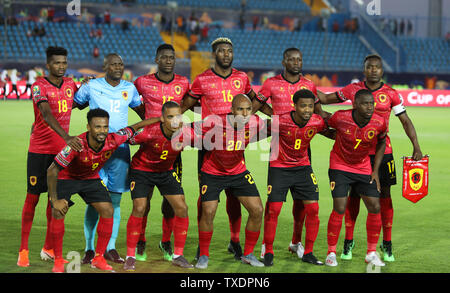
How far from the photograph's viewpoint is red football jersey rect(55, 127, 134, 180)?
6152 millimetres

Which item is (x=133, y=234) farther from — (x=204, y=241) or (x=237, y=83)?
(x=237, y=83)

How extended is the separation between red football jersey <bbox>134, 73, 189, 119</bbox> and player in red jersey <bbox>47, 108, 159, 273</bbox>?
48 centimetres

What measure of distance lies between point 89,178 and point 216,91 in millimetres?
1697

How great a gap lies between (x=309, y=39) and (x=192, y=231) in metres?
38.6

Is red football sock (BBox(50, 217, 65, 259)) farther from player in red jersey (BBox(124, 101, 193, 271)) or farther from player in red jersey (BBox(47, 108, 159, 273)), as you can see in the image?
player in red jersey (BBox(124, 101, 193, 271))

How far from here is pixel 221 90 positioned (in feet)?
22.8

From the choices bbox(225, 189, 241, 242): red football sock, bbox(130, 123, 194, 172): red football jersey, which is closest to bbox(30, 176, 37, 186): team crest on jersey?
bbox(130, 123, 194, 172): red football jersey

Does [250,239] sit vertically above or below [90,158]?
below

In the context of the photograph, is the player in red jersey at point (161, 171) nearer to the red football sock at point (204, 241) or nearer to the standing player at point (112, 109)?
the red football sock at point (204, 241)

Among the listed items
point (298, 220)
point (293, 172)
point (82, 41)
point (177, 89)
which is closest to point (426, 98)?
point (82, 41)

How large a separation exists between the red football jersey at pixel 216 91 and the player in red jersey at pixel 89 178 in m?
0.89

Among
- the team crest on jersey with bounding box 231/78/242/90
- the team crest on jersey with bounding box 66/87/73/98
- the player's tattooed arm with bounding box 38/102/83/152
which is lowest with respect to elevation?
the player's tattooed arm with bounding box 38/102/83/152

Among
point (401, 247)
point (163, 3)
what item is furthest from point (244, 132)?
point (163, 3)

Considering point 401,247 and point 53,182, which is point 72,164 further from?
point 401,247
